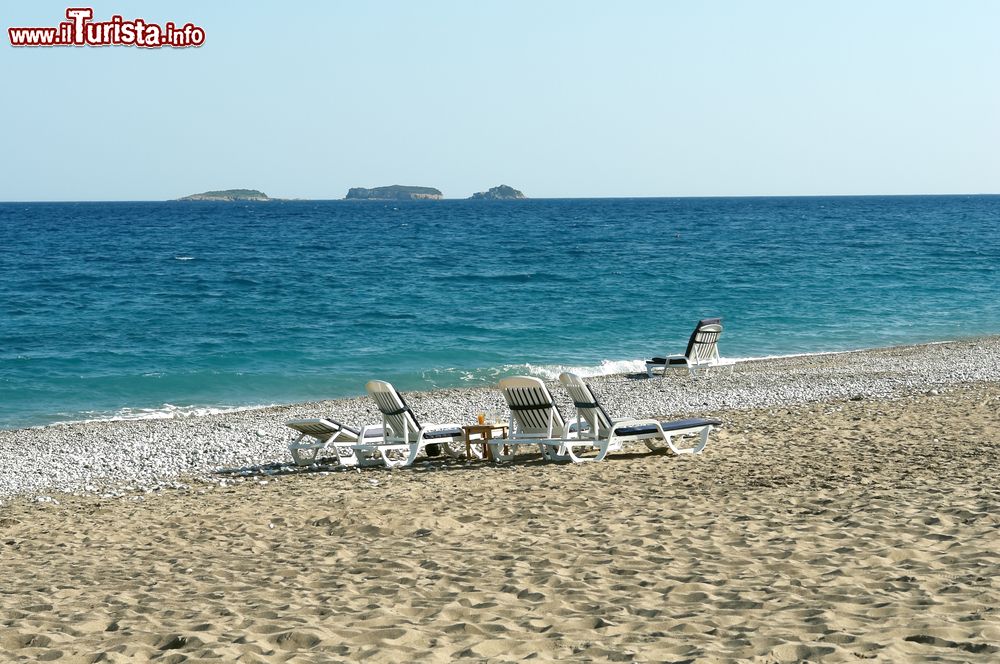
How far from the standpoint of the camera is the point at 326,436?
10906 millimetres

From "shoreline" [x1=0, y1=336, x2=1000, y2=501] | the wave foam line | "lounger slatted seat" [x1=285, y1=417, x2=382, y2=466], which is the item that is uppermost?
"lounger slatted seat" [x1=285, y1=417, x2=382, y2=466]

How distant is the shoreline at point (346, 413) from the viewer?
36.4 ft

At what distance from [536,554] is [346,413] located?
31.7ft

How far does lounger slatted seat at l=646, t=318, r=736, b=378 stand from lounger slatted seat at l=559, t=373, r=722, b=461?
8188 mm

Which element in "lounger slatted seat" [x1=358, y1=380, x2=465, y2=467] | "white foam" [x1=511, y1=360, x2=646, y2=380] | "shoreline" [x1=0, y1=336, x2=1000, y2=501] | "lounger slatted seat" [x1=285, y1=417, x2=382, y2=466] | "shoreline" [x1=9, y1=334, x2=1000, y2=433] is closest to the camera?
"lounger slatted seat" [x1=358, y1=380, x2=465, y2=467]

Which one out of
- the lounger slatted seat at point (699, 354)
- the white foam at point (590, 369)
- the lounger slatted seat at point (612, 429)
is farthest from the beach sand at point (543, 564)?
the white foam at point (590, 369)

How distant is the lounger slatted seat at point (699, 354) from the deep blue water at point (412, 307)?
2.08 m

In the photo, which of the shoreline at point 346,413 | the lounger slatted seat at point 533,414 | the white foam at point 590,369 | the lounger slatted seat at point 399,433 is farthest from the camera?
the white foam at point 590,369

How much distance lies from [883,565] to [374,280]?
33888 millimetres

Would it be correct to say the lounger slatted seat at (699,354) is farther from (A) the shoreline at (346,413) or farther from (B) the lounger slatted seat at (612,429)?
(B) the lounger slatted seat at (612,429)

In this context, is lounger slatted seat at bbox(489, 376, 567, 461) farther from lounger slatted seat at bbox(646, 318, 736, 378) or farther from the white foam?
the white foam

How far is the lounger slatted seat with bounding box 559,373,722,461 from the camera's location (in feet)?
33.1

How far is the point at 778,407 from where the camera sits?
13.8m

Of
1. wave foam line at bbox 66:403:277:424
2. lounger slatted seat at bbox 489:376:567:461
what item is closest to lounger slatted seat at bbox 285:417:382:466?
lounger slatted seat at bbox 489:376:567:461
